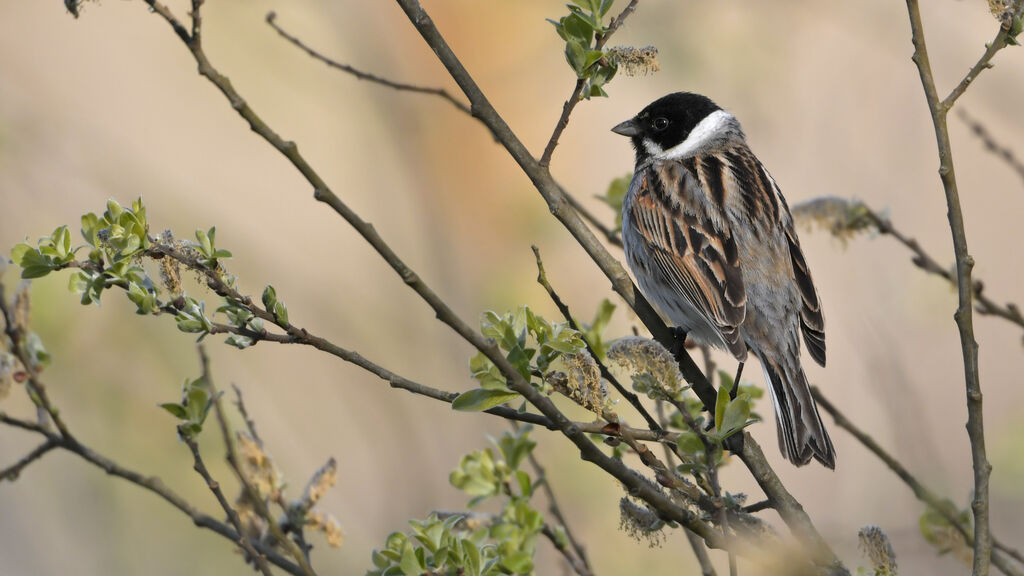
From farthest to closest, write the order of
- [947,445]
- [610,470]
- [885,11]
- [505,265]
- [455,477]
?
1. [947,445]
2. [505,265]
3. [885,11]
4. [455,477]
5. [610,470]

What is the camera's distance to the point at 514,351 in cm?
180

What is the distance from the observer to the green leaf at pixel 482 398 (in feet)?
5.83

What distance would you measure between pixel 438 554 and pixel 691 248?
2042mm

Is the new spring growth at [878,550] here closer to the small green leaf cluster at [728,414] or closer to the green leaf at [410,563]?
the small green leaf cluster at [728,414]

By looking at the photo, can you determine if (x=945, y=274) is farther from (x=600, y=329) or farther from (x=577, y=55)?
(x=577, y=55)

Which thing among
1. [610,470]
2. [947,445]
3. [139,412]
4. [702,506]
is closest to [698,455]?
[702,506]

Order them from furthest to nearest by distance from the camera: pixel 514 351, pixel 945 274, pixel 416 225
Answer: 1. pixel 416 225
2. pixel 945 274
3. pixel 514 351

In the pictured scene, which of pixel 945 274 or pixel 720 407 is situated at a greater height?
pixel 945 274

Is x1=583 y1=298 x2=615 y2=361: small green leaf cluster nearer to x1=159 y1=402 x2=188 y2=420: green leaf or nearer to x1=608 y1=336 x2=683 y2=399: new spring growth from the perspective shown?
x1=608 y1=336 x2=683 y2=399: new spring growth

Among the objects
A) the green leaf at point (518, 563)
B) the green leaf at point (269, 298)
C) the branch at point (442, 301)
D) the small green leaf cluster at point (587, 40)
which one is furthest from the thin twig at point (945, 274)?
the green leaf at point (269, 298)

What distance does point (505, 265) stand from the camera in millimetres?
5820

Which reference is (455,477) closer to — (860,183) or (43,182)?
(43,182)

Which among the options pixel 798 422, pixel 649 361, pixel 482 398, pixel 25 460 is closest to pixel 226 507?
pixel 25 460

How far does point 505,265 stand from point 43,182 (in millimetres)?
2451
